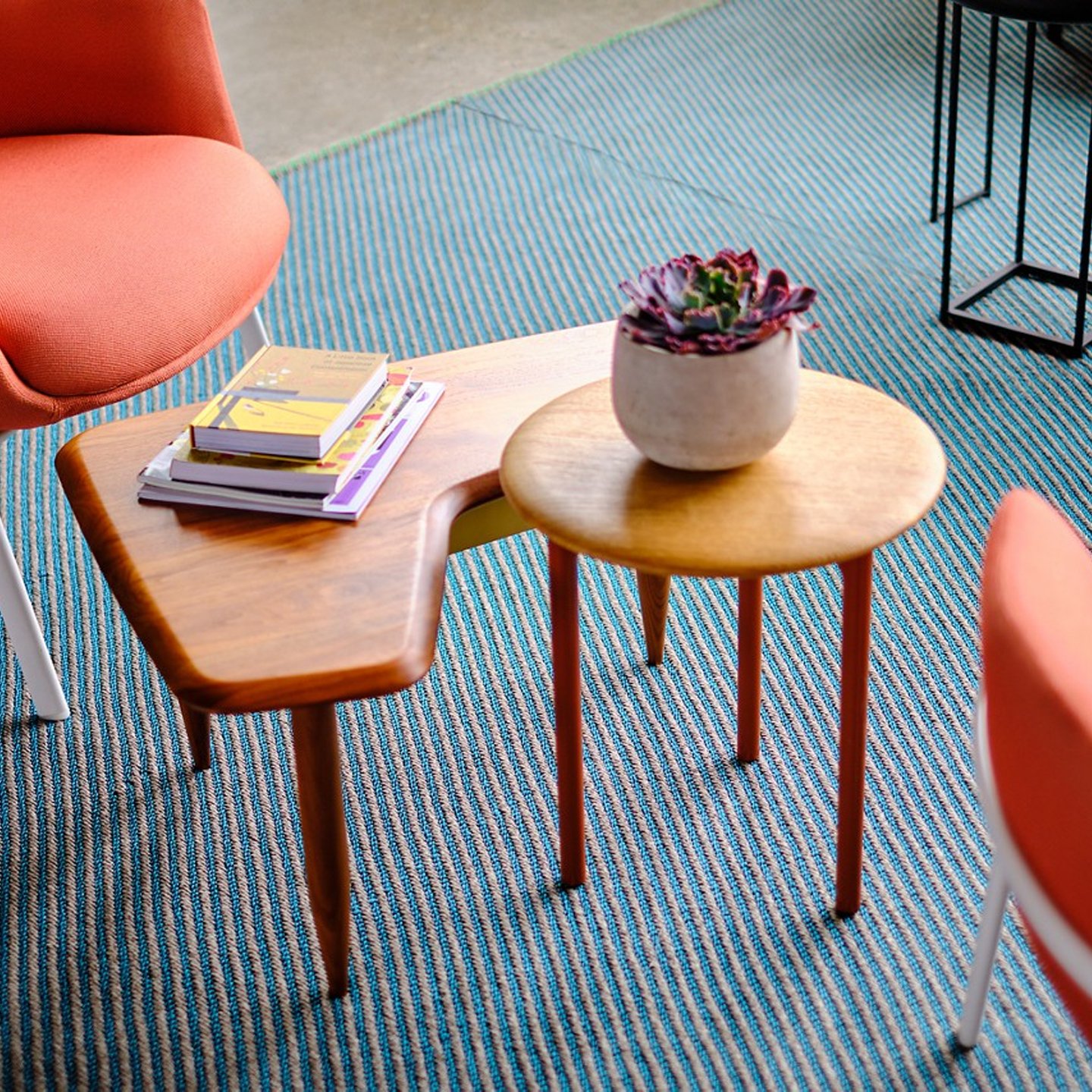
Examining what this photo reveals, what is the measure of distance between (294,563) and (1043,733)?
61 cm

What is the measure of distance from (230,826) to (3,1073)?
0.30 metres

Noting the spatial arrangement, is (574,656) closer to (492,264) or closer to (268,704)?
(268,704)

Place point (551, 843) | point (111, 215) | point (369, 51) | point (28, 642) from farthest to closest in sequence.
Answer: point (369, 51) < point (111, 215) < point (28, 642) < point (551, 843)

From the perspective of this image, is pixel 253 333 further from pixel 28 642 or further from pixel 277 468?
pixel 277 468

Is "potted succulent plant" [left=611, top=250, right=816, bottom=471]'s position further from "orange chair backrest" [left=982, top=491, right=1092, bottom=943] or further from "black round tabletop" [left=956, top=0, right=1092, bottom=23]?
"black round tabletop" [left=956, top=0, right=1092, bottom=23]

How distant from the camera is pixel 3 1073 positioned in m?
1.13

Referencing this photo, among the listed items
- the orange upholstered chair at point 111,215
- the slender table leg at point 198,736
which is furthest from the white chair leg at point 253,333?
the slender table leg at point 198,736

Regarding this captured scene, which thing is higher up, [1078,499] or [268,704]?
[268,704]

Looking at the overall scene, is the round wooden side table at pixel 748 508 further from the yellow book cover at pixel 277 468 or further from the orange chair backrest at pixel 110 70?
the orange chair backrest at pixel 110 70

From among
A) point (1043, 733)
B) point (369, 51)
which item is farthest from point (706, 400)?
point (369, 51)

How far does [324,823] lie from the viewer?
1.05 meters

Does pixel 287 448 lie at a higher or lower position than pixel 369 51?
higher

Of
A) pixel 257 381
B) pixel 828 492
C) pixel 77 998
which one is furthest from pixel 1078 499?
pixel 77 998

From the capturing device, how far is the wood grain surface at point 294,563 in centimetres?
99
